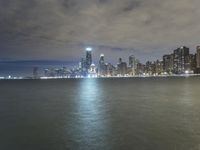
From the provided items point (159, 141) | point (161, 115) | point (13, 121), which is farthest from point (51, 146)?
point (161, 115)

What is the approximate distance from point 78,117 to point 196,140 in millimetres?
19724

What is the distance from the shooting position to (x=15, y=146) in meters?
26.8

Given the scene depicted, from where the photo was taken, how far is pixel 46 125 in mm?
36656

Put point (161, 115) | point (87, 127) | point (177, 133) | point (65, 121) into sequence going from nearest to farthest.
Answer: point (177, 133)
point (87, 127)
point (65, 121)
point (161, 115)

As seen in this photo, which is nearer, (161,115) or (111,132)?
(111,132)

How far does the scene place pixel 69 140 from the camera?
28.8m

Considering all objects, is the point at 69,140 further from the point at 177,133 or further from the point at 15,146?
the point at 177,133

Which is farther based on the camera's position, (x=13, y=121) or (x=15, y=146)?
(x=13, y=121)

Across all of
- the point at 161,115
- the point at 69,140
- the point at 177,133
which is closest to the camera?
the point at 69,140

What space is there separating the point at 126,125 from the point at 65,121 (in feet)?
28.6

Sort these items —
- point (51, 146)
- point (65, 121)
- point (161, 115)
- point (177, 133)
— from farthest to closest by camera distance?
point (161, 115) < point (65, 121) < point (177, 133) < point (51, 146)

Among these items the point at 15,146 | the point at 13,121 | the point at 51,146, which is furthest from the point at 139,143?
the point at 13,121

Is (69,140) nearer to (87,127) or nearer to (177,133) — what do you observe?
(87,127)

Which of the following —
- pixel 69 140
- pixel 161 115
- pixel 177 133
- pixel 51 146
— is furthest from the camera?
pixel 161 115
